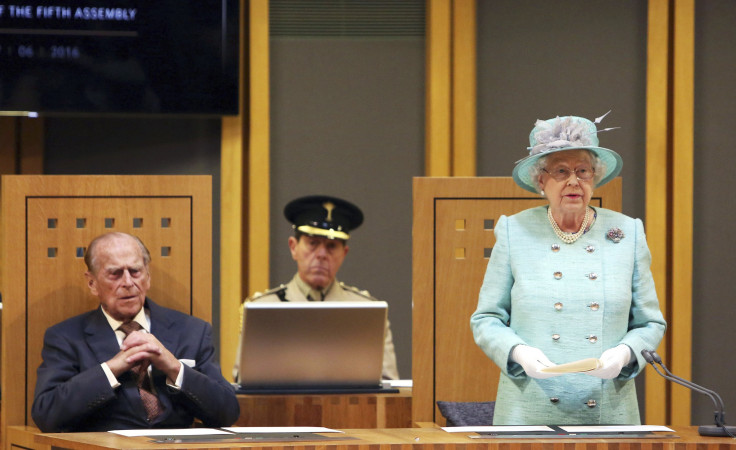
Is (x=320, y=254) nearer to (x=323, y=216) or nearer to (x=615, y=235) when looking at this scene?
(x=323, y=216)

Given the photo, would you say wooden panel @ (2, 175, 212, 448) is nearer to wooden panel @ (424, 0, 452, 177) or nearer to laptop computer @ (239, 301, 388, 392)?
laptop computer @ (239, 301, 388, 392)

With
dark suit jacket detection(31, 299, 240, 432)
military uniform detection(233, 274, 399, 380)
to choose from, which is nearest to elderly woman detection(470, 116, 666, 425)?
dark suit jacket detection(31, 299, 240, 432)

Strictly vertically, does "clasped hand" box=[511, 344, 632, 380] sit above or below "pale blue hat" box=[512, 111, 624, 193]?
below

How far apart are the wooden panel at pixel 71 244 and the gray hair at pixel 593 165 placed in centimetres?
115

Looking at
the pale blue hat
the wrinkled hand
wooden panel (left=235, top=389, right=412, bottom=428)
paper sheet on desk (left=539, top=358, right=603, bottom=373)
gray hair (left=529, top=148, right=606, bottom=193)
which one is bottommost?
wooden panel (left=235, top=389, right=412, bottom=428)

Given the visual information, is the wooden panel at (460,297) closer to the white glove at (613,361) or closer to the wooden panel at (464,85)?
the white glove at (613,361)

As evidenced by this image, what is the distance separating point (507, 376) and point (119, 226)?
1.43m

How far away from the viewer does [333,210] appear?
180 inches

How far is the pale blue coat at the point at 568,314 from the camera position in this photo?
2.83 meters

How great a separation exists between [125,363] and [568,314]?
1244mm

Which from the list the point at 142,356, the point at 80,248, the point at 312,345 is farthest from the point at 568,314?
the point at 80,248

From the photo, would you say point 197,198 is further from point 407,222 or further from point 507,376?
point 407,222

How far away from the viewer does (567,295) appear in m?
2.85

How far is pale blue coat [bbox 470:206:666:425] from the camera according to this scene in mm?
2834
